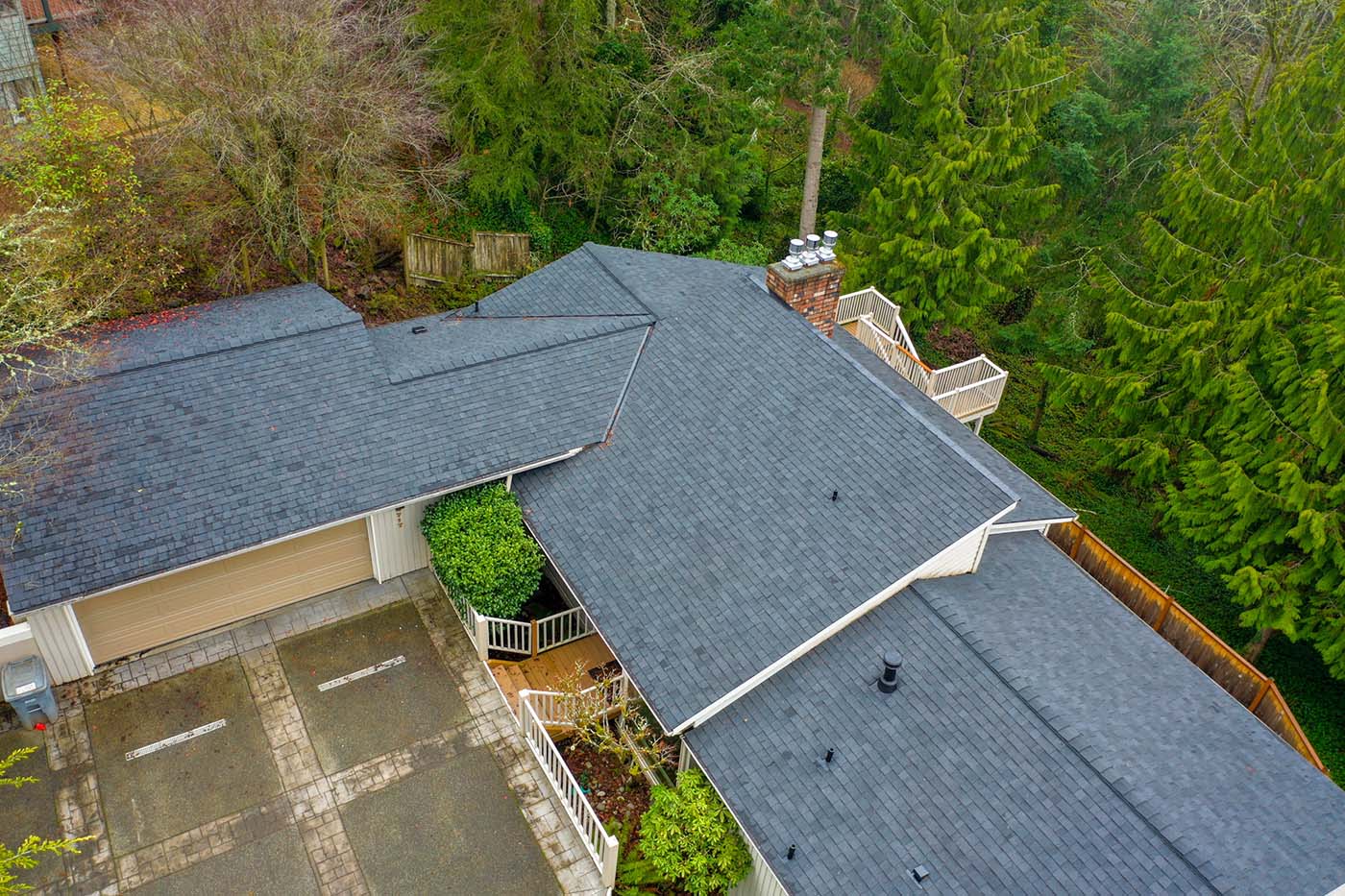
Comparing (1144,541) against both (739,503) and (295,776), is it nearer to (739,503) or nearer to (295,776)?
(739,503)

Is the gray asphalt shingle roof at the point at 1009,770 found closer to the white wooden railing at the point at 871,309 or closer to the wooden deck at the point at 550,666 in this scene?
the wooden deck at the point at 550,666

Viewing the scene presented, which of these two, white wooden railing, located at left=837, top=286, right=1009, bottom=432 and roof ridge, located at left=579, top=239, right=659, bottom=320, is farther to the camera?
white wooden railing, located at left=837, top=286, right=1009, bottom=432

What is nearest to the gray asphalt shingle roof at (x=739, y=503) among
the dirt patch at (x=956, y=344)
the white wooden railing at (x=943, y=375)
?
the white wooden railing at (x=943, y=375)

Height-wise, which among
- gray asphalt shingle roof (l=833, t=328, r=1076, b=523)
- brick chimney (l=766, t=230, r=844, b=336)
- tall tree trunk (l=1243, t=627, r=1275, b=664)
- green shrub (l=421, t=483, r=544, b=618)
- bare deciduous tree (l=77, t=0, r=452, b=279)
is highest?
bare deciduous tree (l=77, t=0, r=452, b=279)

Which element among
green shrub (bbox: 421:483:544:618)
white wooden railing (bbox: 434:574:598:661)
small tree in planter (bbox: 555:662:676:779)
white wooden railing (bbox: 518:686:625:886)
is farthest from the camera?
white wooden railing (bbox: 434:574:598:661)

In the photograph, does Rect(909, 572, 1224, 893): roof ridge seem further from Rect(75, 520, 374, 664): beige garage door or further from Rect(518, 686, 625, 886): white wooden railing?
Rect(75, 520, 374, 664): beige garage door

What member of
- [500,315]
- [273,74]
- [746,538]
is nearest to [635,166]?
[500,315]

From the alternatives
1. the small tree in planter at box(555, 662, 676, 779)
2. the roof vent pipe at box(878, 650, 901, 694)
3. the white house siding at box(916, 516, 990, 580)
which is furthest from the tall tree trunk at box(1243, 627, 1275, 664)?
the small tree in planter at box(555, 662, 676, 779)
